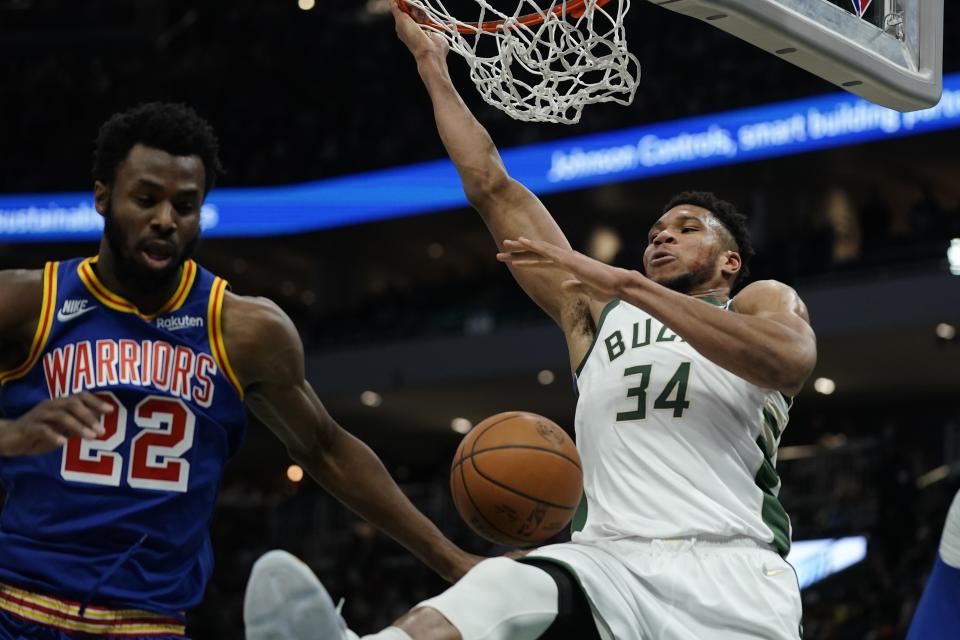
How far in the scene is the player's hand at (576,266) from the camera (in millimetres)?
3789

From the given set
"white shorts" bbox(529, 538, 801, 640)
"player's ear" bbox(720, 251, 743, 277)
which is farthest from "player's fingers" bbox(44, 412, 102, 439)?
"player's ear" bbox(720, 251, 743, 277)

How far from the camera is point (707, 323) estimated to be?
12.7ft

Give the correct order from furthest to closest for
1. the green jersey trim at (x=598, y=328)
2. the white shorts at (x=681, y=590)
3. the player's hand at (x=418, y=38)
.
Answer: the player's hand at (x=418, y=38)
the green jersey trim at (x=598, y=328)
the white shorts at (x=681, y=590)

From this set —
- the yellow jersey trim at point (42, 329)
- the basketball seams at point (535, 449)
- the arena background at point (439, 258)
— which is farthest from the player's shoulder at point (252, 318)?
the arena background at point (439, 258)

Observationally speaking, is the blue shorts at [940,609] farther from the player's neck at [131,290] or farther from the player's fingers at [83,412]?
the player's fingers at [83,412]

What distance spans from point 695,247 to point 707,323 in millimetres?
737

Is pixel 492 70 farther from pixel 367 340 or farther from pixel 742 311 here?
pixel 367 340

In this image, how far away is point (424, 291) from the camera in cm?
2375

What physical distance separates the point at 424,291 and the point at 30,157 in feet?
25.8

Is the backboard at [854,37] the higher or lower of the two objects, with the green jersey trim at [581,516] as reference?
higher

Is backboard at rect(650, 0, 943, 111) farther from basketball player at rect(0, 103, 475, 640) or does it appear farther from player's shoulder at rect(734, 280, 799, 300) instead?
basketball player at rect(0, 103, 475, 640)

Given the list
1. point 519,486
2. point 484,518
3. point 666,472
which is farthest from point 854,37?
point 484,518

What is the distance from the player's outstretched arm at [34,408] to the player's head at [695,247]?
6.22 ft

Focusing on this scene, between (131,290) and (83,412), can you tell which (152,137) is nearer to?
(131,290)
